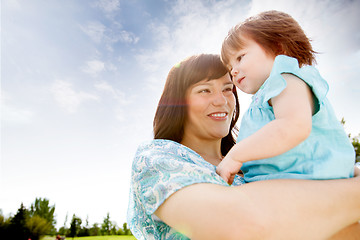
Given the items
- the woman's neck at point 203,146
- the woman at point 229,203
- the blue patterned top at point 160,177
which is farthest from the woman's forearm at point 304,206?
the woman's neck at point 203,146

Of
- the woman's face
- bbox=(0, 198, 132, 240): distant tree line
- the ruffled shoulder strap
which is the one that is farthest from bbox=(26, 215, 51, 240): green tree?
the ruffled shoulder strap

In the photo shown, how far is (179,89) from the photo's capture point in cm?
266

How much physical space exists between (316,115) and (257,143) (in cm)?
49

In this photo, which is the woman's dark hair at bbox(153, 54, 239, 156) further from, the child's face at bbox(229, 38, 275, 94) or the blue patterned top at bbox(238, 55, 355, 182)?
the blue patterned top at bbox(238, 55, 355, 182)

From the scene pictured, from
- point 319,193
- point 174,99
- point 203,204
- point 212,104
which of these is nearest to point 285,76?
point 319,193

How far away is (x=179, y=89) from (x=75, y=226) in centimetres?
7120

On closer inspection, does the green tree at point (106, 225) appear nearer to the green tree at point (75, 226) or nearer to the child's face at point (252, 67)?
the green tree at point (75, 226)

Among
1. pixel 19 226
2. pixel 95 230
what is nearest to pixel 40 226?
pixel 19 226

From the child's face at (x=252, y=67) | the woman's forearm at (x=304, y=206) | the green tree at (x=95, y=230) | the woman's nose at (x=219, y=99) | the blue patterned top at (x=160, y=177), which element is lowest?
the green tree at (x=95, y=230)

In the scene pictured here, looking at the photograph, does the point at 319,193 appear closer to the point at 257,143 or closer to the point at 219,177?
the point at 257,143

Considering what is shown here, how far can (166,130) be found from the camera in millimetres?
2725

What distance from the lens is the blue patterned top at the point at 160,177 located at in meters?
1.33

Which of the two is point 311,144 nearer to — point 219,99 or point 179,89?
point 219,99

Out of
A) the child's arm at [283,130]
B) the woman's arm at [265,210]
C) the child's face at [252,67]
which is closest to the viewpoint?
the woman's arm at [265,210]
